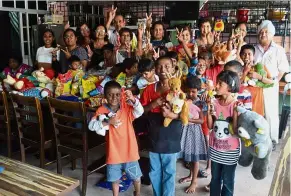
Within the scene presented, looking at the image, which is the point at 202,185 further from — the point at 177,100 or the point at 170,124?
the point at 177,100

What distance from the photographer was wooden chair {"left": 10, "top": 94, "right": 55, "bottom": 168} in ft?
8.34

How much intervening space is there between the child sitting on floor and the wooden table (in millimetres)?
470

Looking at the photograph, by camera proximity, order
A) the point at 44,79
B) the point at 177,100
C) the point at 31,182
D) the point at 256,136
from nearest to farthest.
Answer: the point at 31,182 < the point at 256,136 < the point at 177,100 < the point at 44,79

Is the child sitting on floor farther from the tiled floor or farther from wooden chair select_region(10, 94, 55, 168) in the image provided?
wooden chair select_region(10, 94, 55, 168)

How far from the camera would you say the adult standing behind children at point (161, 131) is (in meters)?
2.05

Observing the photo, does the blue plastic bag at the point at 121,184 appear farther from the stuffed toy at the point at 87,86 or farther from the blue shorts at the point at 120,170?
the stuffed toy at the point at 87,86

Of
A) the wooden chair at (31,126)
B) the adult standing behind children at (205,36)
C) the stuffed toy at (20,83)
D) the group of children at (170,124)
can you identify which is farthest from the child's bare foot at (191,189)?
the stuffed toy at (20,83)

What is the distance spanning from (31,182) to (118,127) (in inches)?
26.8

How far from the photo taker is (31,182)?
1624mm

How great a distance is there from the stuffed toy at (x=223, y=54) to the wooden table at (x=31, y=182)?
174 centimetres

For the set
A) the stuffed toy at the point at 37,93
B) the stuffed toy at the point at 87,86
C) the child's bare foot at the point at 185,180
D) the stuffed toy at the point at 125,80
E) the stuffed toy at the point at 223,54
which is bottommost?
the child's bare foot at the point at 185,180

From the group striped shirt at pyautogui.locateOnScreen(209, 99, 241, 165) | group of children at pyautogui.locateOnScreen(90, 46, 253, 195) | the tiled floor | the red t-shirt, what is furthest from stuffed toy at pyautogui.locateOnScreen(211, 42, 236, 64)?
the tiled floor

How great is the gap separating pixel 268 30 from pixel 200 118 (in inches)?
53.9

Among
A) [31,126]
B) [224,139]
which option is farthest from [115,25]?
[224,139]
